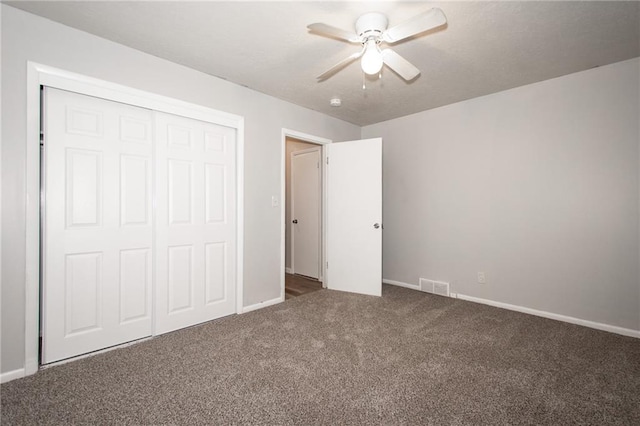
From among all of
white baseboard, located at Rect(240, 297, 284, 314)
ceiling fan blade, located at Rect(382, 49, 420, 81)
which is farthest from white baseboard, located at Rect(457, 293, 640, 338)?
ceiling fan blade, located at Rect(382, 49, 420, 81)

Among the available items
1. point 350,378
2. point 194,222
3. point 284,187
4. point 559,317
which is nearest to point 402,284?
point 559,317

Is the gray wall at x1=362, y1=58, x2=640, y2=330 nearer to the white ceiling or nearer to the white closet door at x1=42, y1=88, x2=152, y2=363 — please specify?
the white ceiling

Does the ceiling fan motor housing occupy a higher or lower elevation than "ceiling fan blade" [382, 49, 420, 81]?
higher

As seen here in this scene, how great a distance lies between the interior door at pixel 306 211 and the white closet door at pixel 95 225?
99.6 inches

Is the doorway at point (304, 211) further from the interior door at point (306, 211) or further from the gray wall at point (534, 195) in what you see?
the gray wall at point (534, 195)

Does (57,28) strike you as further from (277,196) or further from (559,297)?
(559,297)

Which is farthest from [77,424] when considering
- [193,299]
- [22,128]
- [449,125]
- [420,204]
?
[449,125]

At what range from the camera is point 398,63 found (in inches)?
87.1

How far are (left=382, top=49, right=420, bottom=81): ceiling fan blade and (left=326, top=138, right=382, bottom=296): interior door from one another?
1.49 m

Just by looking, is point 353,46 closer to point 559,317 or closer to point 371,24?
point 371,24

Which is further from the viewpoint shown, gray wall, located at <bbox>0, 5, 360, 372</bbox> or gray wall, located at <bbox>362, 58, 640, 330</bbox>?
gray wall, located at <bbox>362, 58, 640, 330</bbox>

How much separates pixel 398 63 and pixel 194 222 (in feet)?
7.66

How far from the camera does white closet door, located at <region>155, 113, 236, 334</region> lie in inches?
106

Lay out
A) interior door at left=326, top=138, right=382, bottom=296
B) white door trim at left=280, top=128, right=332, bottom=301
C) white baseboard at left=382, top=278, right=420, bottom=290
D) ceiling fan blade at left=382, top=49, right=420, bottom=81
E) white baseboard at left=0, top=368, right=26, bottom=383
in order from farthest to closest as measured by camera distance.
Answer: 1. white baseboard at left=382, top=278, right=420, bottom=290
2. interior door at left=326, top=138, right=382, bottom=296
3. white door trim at left=280, top=128, right=332, bottom=301
4. ceiling fan blade at left=382, top=49, right=420, bottom=81
5. white baseboard at left=0, top=368, right=26, bottom=383
